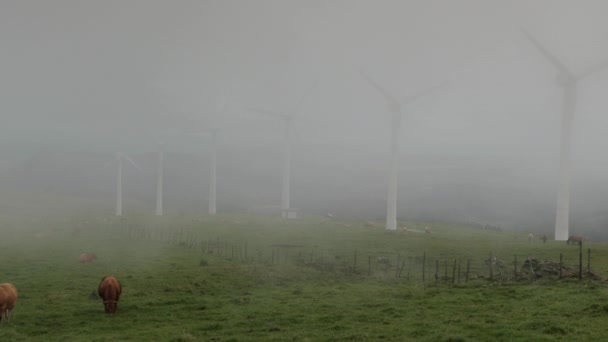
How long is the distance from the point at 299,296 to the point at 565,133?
234 ft

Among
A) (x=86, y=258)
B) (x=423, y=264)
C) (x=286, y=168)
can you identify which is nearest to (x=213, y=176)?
(x=286, y=168)

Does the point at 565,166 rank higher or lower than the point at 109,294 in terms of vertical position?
higher

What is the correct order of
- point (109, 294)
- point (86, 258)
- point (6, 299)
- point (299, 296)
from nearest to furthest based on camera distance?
point (6, 299)
point (109, 294)
point (299, 296)
point (86, 258)

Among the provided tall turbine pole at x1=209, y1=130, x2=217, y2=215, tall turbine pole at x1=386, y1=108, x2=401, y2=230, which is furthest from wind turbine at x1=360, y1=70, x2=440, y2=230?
tall turbine pole at x1=209, y1=130, x2=217, y2=215

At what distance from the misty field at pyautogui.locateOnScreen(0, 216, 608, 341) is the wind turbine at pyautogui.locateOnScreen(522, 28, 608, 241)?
59.0 feet

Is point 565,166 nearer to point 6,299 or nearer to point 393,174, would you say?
point 393,174

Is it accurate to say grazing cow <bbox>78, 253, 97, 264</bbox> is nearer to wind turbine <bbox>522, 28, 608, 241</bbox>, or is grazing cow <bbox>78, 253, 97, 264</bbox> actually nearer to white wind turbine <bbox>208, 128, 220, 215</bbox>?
wind turbine <bbox>522, 28, 608, 241</bbox>

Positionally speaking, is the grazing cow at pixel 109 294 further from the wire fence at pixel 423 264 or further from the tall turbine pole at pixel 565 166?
the tall turbine pole at pixel 565 166

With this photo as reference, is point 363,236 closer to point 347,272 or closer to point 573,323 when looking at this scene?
point 347,272

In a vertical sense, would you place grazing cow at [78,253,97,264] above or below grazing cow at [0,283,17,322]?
below

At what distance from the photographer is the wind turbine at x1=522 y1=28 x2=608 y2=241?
9050 cm

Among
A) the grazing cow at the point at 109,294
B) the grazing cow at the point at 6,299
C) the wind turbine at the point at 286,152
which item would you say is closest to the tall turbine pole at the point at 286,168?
the wind turbine at the point at 286,152

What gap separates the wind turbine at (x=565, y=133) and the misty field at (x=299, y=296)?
18.0 m

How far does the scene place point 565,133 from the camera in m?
92.4
